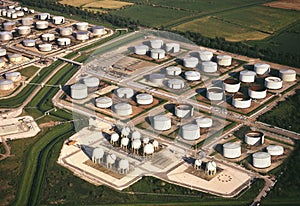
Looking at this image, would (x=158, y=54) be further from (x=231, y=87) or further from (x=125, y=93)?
(x=231, y=87)

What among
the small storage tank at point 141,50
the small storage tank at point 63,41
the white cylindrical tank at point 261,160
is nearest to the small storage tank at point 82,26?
the small storage tank at point 63,41

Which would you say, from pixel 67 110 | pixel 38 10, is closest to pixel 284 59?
pixel 67 110

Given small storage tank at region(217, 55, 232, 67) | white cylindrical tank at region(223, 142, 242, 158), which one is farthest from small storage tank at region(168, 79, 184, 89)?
white cylindrical tank at region(223, 142, 242, 158)

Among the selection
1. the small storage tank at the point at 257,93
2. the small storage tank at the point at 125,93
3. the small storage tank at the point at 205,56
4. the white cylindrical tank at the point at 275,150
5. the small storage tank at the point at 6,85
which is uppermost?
the small storage tank at the point at 205,56

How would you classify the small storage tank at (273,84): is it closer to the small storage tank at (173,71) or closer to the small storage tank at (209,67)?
the small storage tank at (209,67)

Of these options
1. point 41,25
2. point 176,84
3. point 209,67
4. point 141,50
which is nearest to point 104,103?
point 176,84
